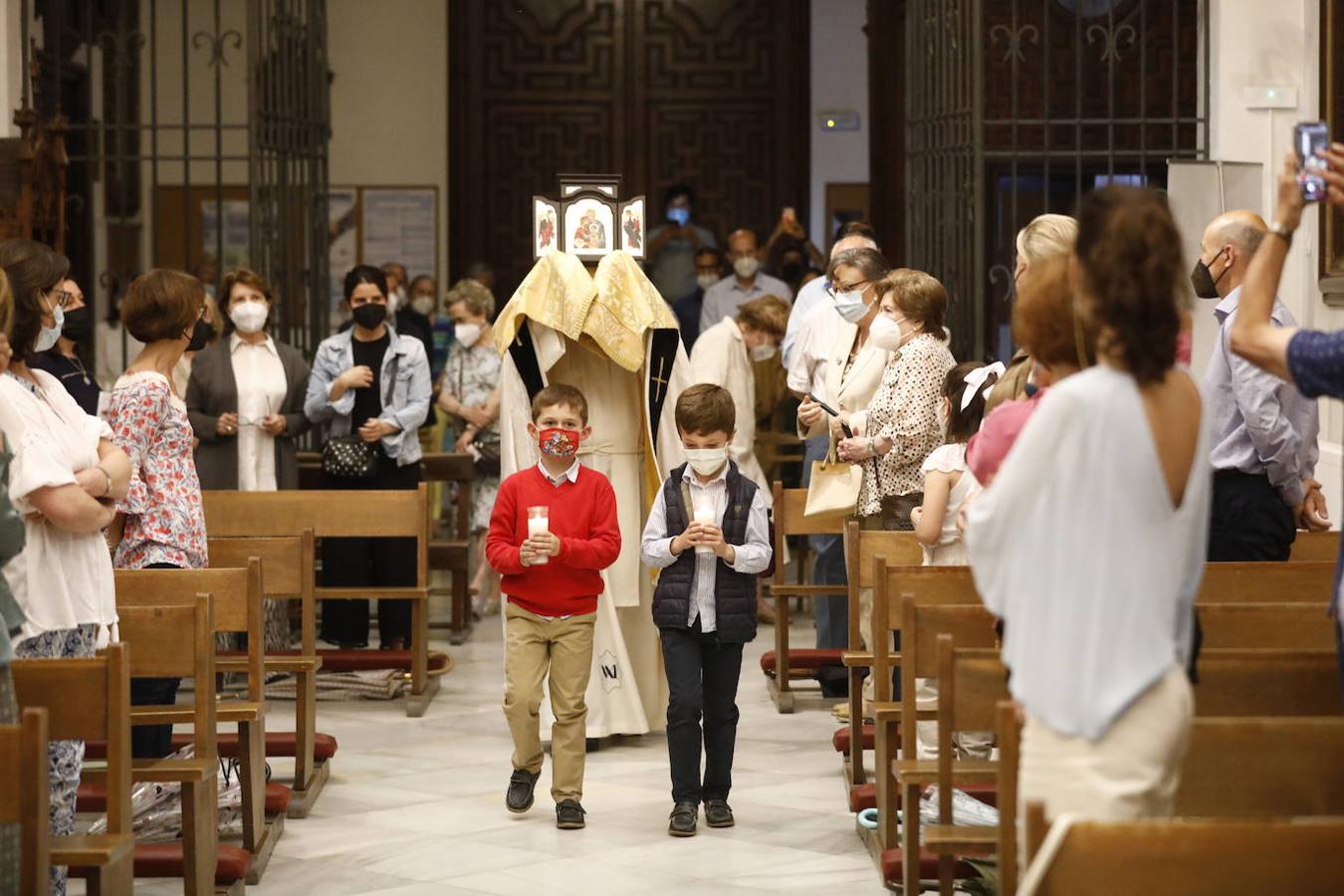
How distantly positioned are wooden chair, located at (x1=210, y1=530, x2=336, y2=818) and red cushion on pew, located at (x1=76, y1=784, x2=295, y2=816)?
6.4 inches

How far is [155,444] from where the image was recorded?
5.59 meters

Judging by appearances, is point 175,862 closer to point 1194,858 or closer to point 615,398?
point 615,398

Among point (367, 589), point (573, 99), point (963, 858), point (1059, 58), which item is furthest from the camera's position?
point (573, 99)

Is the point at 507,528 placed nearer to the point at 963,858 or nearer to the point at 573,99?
the point at 963,858

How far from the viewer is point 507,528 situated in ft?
18.7

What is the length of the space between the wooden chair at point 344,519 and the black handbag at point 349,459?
0.96 metres

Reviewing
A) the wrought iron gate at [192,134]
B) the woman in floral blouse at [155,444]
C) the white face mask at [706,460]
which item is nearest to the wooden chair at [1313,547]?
the white face mask at [706,460]

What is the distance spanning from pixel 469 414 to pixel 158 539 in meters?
4.40

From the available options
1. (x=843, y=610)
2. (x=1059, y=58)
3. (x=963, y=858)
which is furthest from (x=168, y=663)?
(x=1059, y=58)

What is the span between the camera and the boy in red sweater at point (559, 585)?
5.68 meters

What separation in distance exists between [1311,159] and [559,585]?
2.83 metres

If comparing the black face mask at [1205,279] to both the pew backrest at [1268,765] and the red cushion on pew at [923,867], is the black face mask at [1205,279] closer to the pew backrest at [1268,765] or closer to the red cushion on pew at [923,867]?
the red cushion on pew at [923,867]

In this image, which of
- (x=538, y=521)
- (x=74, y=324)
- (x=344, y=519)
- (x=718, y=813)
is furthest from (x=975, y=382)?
Answer: (x=74, y=324)

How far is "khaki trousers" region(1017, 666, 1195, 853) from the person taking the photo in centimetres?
291
